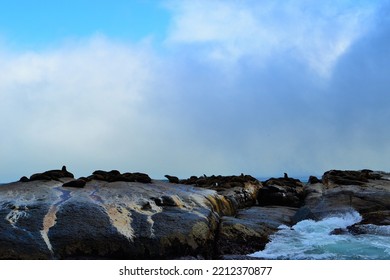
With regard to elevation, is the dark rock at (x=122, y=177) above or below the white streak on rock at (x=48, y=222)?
above

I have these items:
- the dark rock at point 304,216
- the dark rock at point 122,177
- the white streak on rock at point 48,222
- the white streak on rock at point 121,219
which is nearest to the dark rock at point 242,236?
the dark rock at point 304,216

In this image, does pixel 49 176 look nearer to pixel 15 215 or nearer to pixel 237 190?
pixel 15 215

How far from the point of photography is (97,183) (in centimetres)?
1598

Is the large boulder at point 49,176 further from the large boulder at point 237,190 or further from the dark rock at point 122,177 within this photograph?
the large boulder at point 237,190

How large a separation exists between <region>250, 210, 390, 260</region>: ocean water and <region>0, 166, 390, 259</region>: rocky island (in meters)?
0.51

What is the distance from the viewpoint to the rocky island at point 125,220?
404 inches

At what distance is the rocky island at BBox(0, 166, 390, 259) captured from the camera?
10.3 meters

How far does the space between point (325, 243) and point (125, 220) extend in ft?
22.7

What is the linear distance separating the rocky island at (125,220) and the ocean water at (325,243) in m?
0.51

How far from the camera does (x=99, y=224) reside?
433 inches

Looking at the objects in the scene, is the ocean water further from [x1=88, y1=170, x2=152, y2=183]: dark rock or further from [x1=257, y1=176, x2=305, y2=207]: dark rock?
[x1=257, y1=176, x2=305, y2=207]: dark rock
